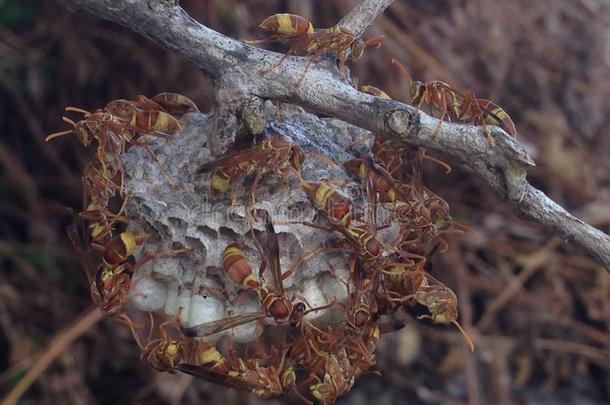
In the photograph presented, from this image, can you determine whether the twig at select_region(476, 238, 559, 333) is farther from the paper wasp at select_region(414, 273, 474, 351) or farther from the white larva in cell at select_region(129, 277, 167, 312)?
the white larva in cell at select_region(129, 277, 167, 312)

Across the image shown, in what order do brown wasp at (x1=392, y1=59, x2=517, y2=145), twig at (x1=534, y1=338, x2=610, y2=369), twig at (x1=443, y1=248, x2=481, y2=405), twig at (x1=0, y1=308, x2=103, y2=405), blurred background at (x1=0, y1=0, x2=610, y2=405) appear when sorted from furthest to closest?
twig at (x1=534, y1=338, x2=610, y2=369) < twig at (x1=443, y1=248, x2=481, y2=405) < blurred background at (x1=0, y1=0, x2=610, y2=405) < twig at (x1=0, y1=308, x2=103, y2=405) < brown wasp at (x1=392, y1=59, x2=517, y2=145)

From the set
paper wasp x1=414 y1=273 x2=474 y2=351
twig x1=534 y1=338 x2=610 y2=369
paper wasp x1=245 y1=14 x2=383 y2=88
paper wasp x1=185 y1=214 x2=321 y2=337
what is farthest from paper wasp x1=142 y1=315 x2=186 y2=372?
twig x1=534 y1=338 x2=610 y2=369

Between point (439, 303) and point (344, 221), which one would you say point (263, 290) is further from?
point (439, 303)

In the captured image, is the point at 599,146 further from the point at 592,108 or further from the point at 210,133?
the point at 210,133

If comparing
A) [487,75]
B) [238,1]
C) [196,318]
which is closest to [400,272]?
[196,318]

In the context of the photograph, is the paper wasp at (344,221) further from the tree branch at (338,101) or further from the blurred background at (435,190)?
the blurred background at (435,190)
